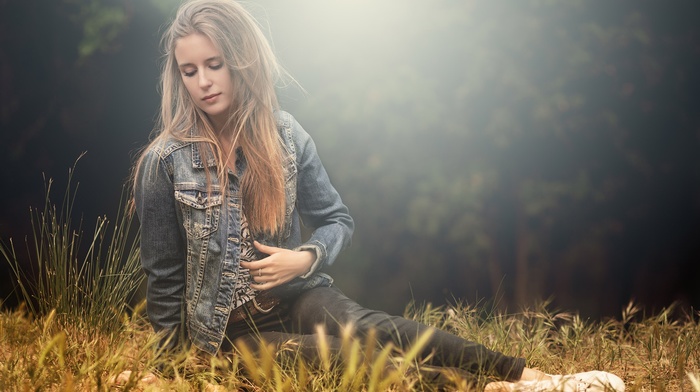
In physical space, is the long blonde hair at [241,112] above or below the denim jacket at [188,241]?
above

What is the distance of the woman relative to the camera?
2012 millimetres

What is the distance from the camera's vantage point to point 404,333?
1911 mm

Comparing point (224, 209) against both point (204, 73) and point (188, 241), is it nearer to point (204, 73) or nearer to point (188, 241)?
point (188, 241)

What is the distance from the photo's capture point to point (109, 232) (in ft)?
8.46

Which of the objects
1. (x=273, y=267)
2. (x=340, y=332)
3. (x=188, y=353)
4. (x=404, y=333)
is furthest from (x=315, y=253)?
(x=188, y=353)

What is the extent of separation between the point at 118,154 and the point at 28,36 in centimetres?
50

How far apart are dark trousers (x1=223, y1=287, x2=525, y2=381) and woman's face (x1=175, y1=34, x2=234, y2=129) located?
591 mm

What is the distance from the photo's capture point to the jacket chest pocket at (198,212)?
201 cm

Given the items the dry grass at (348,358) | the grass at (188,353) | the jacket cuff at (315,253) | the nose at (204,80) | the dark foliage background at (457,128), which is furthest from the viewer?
the dark foliage background at (457,128)

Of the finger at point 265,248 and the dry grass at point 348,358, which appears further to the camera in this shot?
the finger at point 265,248

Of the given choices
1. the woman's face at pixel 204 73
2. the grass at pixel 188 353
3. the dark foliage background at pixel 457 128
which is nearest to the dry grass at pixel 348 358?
the grass at pixel 188 353

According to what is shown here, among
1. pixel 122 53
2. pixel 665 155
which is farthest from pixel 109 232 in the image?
pixel 665 155

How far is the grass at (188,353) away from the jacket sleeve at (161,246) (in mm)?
83

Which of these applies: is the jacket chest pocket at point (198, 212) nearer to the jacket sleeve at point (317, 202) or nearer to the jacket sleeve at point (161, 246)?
the jacket sleeve at point (161, 246)
